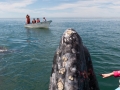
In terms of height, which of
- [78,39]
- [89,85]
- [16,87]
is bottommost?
[16,87]

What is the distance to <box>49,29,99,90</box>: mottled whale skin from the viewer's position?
4668mm

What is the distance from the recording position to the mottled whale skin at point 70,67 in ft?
15.3

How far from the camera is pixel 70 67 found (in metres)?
4.72

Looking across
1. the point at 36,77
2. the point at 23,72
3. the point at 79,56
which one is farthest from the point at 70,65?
the point at 23,72

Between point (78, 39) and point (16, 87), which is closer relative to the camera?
point (78, 39)

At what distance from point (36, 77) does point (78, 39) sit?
822 cm

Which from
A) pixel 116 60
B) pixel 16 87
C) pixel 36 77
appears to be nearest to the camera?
pixel 16 87

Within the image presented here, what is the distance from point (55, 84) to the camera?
489 centimetres

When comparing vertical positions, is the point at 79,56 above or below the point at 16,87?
above

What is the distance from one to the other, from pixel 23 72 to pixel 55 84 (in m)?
9.06

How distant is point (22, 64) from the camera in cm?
1537

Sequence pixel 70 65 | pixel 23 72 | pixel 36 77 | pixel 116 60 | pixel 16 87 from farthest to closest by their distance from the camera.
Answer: pixel 116 60
pixel 23 72
pixel 36 77
pixel 16 87
pixel 70 65

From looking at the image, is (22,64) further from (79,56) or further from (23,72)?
(79,56)

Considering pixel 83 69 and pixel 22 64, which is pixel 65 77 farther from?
pixel 22 64
